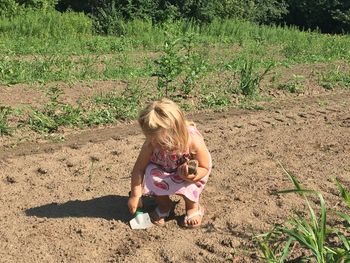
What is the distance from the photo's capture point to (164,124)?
333 centimetres

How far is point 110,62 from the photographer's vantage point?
8.79 meters

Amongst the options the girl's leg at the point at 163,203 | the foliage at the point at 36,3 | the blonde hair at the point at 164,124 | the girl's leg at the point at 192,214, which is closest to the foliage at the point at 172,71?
the girl's leg at the point at 163,203

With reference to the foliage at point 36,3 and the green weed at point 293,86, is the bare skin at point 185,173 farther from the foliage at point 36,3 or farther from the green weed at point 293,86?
the foliage at point 36,3

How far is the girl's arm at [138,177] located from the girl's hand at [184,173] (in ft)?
0.77

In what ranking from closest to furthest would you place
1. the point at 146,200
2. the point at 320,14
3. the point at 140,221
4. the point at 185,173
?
the point at 185,173 < the point at 140,221 < the point at 146,200 < the point at 320,14

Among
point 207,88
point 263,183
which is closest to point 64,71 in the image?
point 207,88

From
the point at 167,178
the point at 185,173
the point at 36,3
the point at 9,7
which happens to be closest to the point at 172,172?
the point at 167,178

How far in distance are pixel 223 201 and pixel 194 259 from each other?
80 centimetres

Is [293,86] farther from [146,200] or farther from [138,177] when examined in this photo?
[138,177]

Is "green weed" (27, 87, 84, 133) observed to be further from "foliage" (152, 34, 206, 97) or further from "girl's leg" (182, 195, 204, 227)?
"girl's leg" (182, 195, 204, 227)

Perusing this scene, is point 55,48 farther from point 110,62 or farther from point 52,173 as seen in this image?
point 52,173

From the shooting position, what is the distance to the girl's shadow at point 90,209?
3.78m

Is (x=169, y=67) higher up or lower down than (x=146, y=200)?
higher up

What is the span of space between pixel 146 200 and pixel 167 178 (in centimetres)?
49
